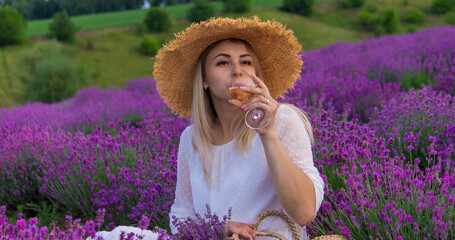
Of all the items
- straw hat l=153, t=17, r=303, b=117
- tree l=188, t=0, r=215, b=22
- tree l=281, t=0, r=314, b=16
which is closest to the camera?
straw hat l=153, t=17, r=303, b=117

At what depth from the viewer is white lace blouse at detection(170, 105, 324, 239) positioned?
2.00m

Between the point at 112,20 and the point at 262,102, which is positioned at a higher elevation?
the point at 262,102

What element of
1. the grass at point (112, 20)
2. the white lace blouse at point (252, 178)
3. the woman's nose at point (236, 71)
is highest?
the woman's nose at point (236, 71)

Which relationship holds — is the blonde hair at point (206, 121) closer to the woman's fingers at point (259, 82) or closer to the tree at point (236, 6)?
the woman's fingers at point (259, 82)

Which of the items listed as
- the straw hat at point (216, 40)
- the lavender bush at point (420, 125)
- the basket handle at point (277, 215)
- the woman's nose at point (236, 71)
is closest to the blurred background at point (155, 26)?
the lavender bush at point (420, 125)

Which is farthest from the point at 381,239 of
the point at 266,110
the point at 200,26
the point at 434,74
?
the point at 434,74

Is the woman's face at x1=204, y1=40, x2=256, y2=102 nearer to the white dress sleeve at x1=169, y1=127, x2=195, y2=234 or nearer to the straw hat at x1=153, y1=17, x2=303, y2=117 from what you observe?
the straw hat at x1=153, y1=17, x2=303, y2=117

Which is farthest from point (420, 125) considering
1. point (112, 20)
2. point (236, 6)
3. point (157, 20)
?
point (112, 20)

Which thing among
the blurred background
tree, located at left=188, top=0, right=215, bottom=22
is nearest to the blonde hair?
the blurred background

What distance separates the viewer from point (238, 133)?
219 centimetres

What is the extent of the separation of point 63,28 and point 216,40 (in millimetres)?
41653

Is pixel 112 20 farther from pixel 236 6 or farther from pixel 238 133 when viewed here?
pixel 238 133

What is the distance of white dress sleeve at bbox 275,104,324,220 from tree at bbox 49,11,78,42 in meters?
41.4

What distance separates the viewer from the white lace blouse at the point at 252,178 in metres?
2.00
